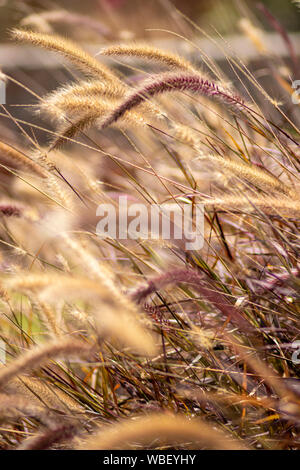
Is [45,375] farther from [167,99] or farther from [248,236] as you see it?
[167,99]

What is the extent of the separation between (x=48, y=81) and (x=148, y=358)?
2.76m

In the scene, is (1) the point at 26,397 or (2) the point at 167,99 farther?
(2) the point at 167,99

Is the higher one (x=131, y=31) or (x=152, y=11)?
(x=152, y=11)

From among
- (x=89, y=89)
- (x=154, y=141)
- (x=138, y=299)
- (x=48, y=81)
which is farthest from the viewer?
(x=48, y=81)

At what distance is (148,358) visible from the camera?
3.36 ft

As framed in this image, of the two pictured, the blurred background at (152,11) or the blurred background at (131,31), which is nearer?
the blurred background at (131,31)

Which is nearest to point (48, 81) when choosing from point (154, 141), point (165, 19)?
point (165, 19)

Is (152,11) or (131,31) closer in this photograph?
(131,31)

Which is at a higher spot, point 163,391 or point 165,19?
point 165,19

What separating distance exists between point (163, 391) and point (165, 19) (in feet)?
10.9

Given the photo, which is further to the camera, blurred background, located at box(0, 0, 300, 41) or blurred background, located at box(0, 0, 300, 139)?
blurred background, located at box(0, 0, 300, 41)

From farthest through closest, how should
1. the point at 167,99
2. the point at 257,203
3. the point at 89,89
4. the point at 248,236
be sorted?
the point at 167,99
the point at 248,236
the point at 89,89
the point at 257,203
